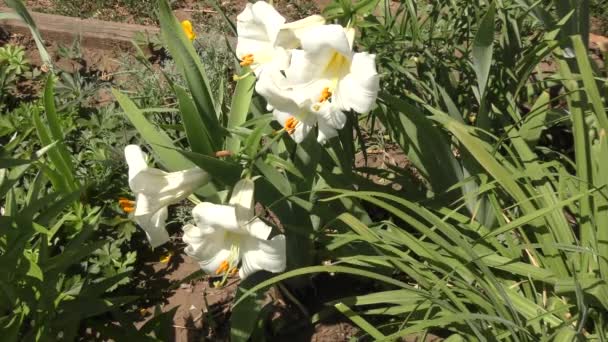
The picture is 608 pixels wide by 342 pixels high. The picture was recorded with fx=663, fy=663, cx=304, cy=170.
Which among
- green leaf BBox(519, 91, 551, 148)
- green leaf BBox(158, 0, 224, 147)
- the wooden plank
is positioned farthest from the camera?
the wooden plank

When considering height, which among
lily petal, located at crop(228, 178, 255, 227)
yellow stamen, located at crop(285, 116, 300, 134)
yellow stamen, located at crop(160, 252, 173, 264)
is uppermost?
yellow stamen, located at crop(285, 116, 300, 134)

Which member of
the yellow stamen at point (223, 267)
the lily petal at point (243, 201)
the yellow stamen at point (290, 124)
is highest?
the yellow stamen at point (290, 124)

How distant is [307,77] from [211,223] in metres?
0.40

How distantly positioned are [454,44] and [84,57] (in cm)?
187

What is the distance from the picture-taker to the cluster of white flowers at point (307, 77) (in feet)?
4.71

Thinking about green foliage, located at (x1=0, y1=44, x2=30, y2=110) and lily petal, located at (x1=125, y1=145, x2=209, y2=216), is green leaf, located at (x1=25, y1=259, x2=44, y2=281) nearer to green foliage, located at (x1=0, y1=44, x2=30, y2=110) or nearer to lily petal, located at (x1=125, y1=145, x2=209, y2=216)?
lily petal, located at (x1=125, y1=145, x2=209, y2=216)

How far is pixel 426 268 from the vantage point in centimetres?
173

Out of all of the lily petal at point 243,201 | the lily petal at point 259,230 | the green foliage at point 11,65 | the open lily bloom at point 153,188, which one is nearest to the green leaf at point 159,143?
the open lily bloom at point 153,188

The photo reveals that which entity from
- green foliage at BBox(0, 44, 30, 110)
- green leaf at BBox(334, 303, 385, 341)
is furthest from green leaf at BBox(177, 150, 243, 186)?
green foliage at BBox(0, 44, 30, 110)

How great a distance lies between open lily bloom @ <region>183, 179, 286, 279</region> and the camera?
1.49m

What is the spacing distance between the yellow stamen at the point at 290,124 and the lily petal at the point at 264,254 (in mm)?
246

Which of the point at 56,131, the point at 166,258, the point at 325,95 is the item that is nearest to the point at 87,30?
the point at 56,131

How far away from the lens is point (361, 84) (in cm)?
142

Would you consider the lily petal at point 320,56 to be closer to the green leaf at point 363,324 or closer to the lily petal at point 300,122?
the lily petal at point 300,122
